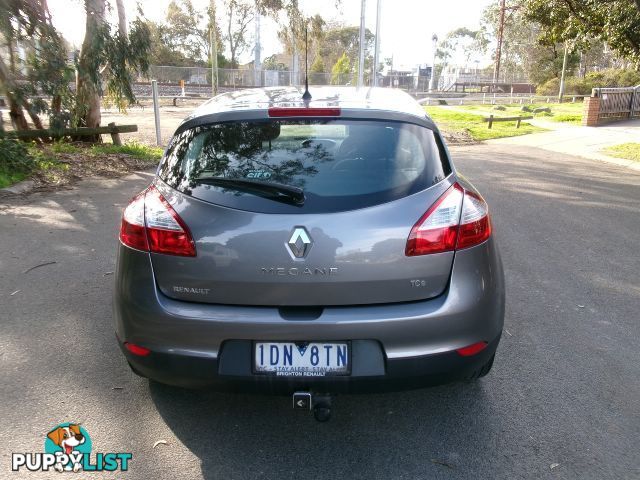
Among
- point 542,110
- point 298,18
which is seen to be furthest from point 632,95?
point 298,18

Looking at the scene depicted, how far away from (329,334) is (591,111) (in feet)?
70.4

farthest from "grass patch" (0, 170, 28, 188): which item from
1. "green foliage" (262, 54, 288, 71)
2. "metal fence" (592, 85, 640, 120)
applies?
"green foliage" (262, 54, 288, 71)

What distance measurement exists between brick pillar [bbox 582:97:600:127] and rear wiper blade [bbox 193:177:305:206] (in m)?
21.2

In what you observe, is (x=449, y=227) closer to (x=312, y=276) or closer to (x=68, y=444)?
(x=312, y=276)

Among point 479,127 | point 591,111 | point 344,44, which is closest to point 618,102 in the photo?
point 591,111

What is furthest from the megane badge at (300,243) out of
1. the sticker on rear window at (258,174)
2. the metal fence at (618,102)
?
the metal fence at (618,102)

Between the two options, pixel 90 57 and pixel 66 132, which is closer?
pixel 90 57

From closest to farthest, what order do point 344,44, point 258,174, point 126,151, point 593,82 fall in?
point 258,174 → point 126,151 → point 593,82 → point 344,44

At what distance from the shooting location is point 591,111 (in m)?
20.7

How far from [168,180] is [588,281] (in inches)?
158

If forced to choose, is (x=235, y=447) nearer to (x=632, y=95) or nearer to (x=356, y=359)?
(x=356, y=359)

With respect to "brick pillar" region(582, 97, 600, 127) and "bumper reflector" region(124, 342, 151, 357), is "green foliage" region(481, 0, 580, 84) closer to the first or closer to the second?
"brick pillar" region(582, 97, 600, 127)

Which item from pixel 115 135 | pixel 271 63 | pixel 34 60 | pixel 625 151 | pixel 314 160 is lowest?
pixel 625 151

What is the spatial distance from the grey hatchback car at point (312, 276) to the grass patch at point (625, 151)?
12323 millimetres
